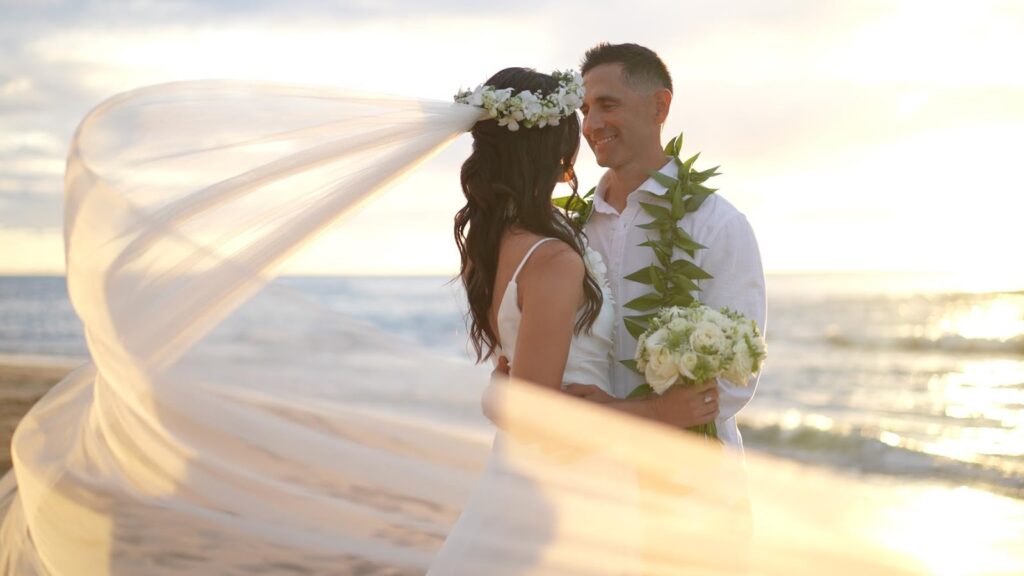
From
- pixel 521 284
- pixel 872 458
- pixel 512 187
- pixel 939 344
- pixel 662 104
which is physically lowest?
pixel 939 344

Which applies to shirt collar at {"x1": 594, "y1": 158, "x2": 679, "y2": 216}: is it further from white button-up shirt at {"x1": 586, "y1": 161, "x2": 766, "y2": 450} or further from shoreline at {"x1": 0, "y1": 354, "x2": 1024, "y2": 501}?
shoreline at {"x1": 0, "y1": 354, "x2": 1024, "y2": 501}

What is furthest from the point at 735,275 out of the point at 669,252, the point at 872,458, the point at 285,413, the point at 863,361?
the point at 863,361

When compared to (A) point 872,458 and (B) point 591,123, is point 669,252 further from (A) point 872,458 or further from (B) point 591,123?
(A) point 872,458

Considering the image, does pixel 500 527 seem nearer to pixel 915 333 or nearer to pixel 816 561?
pixel 816 561

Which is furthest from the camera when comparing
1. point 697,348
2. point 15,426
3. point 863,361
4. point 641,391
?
point 863,361

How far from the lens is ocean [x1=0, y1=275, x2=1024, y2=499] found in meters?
12.6

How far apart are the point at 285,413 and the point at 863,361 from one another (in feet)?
81.8

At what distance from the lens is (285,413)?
11.9 feet

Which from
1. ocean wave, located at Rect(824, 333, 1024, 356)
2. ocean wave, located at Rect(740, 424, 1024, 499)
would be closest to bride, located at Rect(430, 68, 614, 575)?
ocean wave, located at Rect(740, 424, 1024, 499)

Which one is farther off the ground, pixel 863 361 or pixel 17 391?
pixel 863 361

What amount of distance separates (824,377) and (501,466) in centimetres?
2132

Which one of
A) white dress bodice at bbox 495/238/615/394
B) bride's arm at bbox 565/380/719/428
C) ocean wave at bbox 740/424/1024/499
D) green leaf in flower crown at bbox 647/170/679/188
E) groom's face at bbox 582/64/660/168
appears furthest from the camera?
ocean wave at bbox 740/424/1024/499

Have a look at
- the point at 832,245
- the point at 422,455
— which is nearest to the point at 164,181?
the point at 422,455

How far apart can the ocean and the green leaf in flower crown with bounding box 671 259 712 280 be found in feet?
2.83
